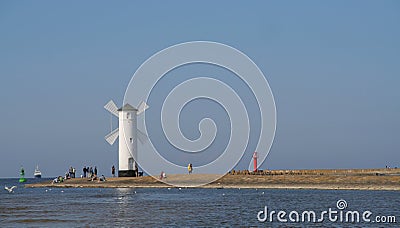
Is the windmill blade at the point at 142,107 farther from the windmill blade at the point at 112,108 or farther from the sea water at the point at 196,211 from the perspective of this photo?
the sea water at the point at 196,211

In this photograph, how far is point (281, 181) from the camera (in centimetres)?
6281

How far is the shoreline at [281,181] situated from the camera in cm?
5669

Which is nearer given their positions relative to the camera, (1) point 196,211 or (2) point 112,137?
(1) point 196,211

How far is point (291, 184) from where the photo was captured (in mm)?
61438

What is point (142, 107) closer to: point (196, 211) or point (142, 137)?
point (142, 137)

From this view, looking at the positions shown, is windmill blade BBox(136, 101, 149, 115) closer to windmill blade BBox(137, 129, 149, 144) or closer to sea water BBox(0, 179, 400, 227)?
windmill blade BBox(137, 129, 149, 144)

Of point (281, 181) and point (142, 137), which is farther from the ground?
point (142, 137)

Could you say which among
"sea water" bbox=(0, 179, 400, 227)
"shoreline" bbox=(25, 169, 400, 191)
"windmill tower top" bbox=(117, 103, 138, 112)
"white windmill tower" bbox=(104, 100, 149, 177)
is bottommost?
"sea water" bbox=(0, 179, 400, 227)

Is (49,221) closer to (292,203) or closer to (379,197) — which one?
(292,203)

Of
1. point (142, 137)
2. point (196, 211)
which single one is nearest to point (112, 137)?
point (142, 137)

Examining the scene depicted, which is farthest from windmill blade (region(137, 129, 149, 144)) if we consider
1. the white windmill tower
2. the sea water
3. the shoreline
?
the sea water

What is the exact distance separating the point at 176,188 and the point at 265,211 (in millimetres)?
31889

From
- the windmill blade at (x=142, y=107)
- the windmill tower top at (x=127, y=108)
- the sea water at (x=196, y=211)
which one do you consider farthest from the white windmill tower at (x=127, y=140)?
the sea water at (x=196, y=211)

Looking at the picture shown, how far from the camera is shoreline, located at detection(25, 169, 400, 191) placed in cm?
5669
